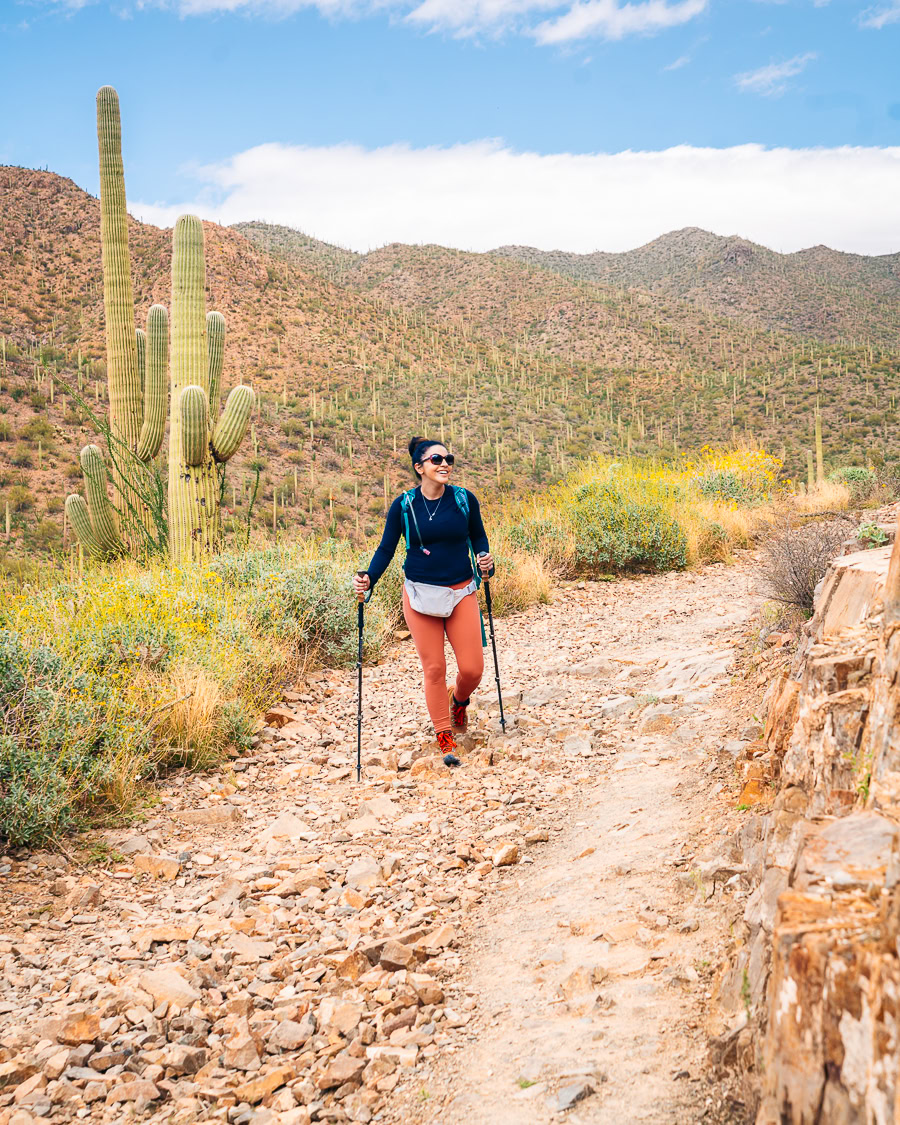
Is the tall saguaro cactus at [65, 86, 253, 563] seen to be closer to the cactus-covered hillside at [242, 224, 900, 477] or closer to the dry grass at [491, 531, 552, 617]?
the dry grass at [491, 531, 552, 617]

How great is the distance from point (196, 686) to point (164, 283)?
38317mm

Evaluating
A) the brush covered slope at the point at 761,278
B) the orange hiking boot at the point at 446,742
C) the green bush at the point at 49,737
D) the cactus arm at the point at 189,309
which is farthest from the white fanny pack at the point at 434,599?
the brush covered slope at the point at 761,278

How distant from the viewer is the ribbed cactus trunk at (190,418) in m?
9.16

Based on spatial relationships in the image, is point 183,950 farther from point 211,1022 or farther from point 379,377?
point 379,377

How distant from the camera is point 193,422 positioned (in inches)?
357

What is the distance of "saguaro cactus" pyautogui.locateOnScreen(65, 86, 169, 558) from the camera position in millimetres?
10875

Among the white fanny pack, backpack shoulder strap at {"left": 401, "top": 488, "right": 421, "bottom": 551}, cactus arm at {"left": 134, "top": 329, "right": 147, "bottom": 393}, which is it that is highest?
cactus arm at {"left": 134, "top": 329, "right": 147, "bottom": 393}

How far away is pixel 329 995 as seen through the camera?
3.04 meters

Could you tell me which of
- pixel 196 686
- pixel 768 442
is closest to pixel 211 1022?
pixel 196 686

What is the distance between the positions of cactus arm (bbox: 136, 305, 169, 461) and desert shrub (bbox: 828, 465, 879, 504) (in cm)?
1090

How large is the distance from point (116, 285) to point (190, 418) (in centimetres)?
365

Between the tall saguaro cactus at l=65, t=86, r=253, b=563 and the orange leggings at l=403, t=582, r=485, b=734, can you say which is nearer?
the orange leggings at l=403, t=582, r=485, b=734

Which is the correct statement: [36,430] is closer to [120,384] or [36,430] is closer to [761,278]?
[120,384]

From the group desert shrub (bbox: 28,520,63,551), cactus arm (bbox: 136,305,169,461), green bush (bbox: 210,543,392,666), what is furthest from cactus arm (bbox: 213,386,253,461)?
desert shrub (bbox: 28,520,63,551)
